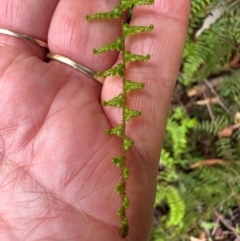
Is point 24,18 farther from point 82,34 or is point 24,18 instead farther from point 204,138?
point 204,138

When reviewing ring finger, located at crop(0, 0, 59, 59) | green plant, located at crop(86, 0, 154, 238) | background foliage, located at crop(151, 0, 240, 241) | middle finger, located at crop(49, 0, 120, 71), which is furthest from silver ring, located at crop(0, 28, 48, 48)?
background foliage, located at crop(151, 0, 240, 241)

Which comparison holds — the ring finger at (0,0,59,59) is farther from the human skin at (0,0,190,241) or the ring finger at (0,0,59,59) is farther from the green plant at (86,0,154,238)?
the green plant at (86,0,154,238)

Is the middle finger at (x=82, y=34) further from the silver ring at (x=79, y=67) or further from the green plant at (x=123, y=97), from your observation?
the green plant at (x=123, y=97)

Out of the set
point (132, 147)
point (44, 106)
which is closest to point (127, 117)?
point (132, 147)

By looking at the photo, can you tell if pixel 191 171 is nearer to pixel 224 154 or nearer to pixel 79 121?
pixel 224 154

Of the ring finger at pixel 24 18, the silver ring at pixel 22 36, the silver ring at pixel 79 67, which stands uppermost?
the ring finger at pixel 24 18

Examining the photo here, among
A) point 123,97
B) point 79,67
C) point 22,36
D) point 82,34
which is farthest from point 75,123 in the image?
point 22,36

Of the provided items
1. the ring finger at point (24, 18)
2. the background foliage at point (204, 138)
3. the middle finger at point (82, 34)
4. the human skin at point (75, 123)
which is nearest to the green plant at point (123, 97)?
the human skin at point (75, 123)
